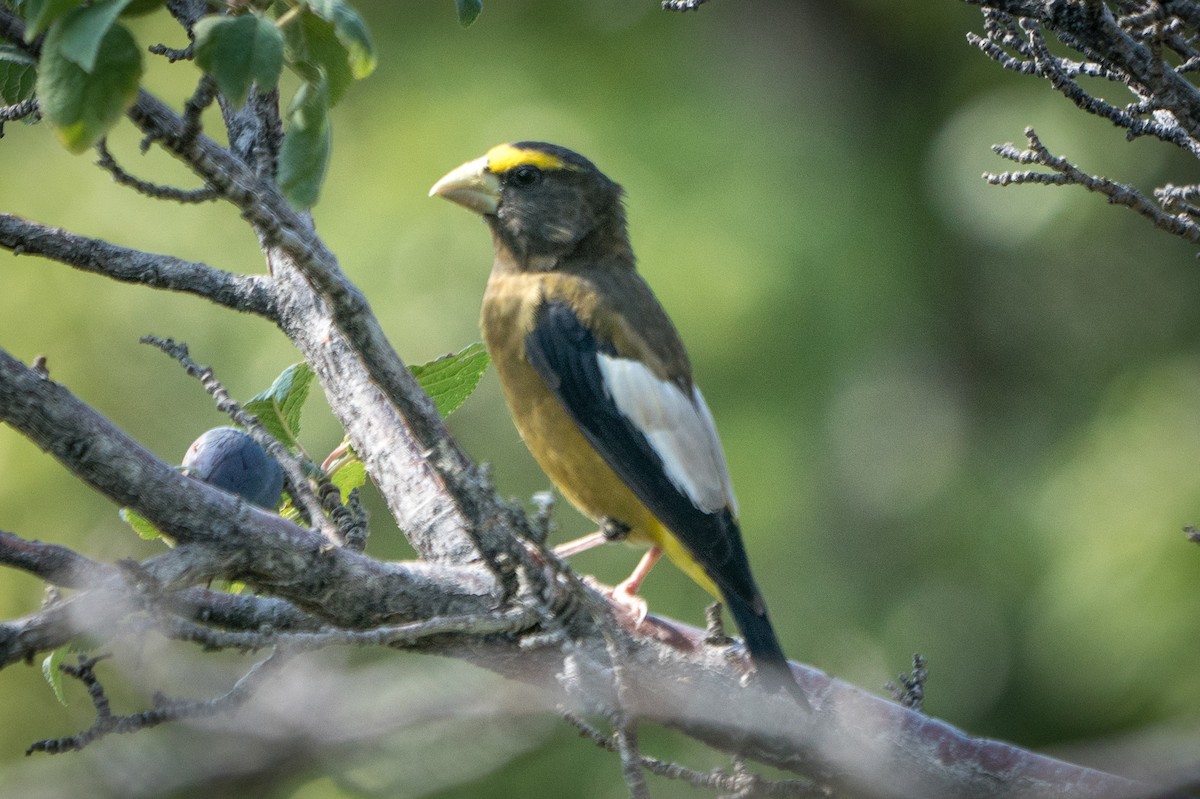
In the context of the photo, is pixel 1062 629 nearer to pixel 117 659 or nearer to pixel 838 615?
pixel 838 615

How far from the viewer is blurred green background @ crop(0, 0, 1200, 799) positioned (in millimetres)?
4711

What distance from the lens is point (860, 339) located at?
5668mm

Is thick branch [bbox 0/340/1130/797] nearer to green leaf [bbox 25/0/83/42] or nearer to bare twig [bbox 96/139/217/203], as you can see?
bare twig [bbox 96/139/217/203]

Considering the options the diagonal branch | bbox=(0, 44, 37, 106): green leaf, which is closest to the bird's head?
the diagonal branch

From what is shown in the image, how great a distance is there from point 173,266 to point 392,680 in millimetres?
1294

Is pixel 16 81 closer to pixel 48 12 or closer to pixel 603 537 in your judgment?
pixel 48 12

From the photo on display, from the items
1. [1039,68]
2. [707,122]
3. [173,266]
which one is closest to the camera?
[1039,68]

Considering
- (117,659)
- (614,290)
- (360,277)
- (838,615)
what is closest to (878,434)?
(838,615)

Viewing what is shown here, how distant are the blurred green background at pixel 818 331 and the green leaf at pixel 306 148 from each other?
3.23 metres

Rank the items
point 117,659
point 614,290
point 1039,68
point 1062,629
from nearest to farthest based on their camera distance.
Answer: point 117,659
point 1039,68
point 614,290
point 1062,629

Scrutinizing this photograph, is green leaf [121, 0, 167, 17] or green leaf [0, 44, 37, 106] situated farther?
green leaf [0, 44, 37, 106]

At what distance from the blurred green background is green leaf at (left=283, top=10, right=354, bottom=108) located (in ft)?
10.6

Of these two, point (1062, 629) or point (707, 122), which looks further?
point (707, 122)

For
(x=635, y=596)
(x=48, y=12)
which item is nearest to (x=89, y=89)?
(x=48, y=12)
